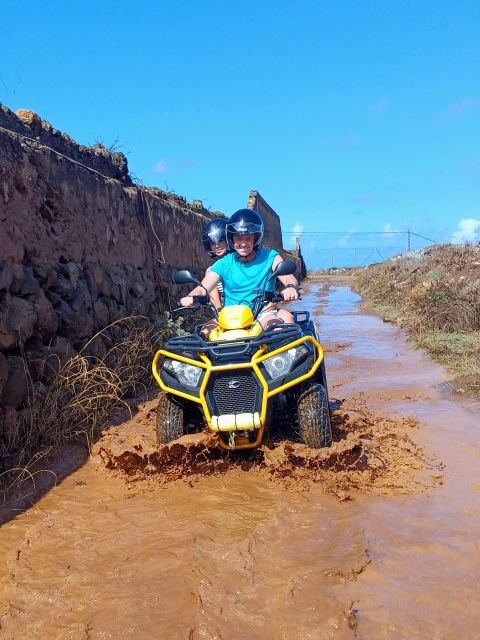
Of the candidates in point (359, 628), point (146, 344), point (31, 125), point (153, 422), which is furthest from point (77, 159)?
point (359, 628)

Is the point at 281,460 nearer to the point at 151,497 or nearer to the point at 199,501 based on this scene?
the point at 199,501

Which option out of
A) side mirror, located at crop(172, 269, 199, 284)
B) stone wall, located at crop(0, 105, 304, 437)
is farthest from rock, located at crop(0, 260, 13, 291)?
side mirror, located at crop(172, 269, 199, 284)

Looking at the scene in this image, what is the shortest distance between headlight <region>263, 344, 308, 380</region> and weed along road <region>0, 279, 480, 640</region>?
54 cm

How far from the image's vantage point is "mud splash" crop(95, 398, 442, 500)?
12.8 ft

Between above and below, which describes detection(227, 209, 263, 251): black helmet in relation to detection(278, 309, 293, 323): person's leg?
above

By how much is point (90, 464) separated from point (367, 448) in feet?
6.68

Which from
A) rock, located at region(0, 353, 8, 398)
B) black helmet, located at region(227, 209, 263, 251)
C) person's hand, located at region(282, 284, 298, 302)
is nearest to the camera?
rock, located at region(0, 353, 8, 398)

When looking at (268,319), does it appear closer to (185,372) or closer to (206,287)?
(206,287)

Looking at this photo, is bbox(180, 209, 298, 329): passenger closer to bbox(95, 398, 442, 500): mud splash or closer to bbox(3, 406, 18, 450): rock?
bbox(95, 398, 442, 500): mud splash

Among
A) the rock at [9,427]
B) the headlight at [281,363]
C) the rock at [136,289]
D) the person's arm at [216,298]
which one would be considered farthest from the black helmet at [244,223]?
the rock at [136,289]

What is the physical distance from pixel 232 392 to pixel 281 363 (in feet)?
1.23

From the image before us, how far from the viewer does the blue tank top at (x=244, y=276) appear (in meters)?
4.92

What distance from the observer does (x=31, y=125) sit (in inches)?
232

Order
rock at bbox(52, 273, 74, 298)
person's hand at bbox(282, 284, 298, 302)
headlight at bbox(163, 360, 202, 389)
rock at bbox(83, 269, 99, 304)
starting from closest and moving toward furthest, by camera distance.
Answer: headlight at bbox(163, 360, 202, 389) → person's hand at bbox(282, 284, 298, 302) → rock at bbox(52, 273, 74, 298) → rock at bbox(83, 269, 99, 304)
